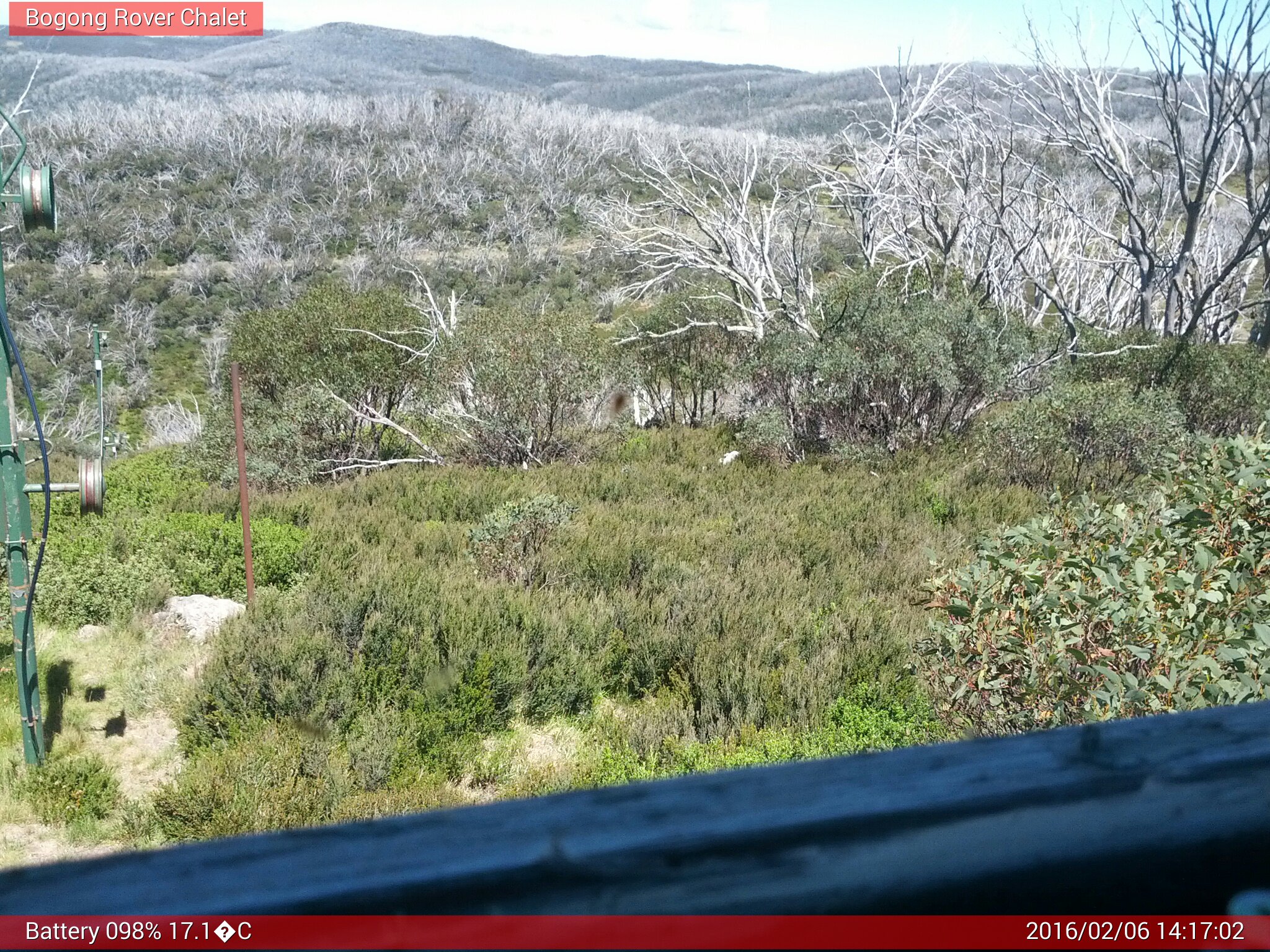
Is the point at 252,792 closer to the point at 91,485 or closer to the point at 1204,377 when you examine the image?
the point at 91,485

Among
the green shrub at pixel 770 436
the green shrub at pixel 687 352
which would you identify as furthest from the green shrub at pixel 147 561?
the green shrub at pixel 687 352

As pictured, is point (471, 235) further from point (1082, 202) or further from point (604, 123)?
point (1082, 202)

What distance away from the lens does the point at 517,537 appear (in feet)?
29.1

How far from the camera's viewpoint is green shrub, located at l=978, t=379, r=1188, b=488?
10.3m

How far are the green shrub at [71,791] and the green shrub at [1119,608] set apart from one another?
4284 mm

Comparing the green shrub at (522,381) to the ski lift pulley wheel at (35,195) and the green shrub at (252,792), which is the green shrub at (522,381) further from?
the green shrub at (252,792)

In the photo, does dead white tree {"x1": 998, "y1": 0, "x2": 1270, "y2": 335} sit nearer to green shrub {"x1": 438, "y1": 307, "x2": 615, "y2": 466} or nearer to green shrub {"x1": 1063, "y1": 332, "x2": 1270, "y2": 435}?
green shrub {"x1": 1063, "y1": 332, "x2": 1270, "y2": 435}

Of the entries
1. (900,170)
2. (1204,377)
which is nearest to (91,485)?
(1204,377)

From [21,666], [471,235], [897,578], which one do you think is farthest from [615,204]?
[471,235]

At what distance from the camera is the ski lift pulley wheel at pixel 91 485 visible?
5.20 m

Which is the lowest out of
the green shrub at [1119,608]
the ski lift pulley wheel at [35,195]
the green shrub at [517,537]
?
the green shrub at [517,537]

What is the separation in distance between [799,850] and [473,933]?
20 cm

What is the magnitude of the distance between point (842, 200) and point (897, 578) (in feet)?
36.8

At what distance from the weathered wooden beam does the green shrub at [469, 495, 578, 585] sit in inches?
303
